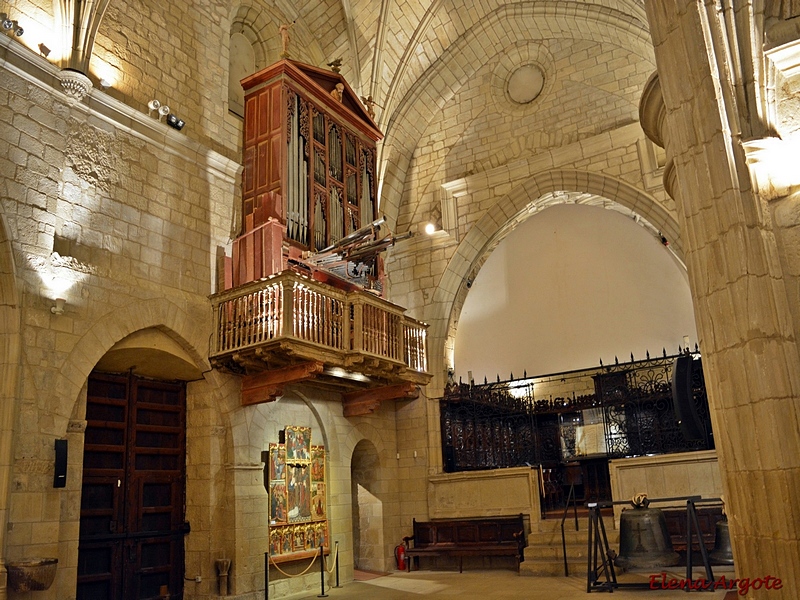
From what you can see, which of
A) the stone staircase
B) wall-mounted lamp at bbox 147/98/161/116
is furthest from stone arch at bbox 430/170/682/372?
wall-mounted lamp at bbox 147/98/161/116

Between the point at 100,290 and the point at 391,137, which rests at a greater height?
the point at 391,137

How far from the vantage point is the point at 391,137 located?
13.5 m

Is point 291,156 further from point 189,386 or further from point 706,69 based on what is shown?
point 706,69

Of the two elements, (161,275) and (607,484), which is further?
(607,484)

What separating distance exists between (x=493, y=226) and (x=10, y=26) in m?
8.56

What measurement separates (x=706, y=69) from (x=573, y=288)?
12461 millimetres

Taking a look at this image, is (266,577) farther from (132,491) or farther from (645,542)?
(645,542)

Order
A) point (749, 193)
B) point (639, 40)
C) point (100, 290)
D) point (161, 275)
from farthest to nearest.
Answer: point (639, 40) → point (161, 275) → point (100, 290) → point (749, 193)

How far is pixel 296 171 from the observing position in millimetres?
9750

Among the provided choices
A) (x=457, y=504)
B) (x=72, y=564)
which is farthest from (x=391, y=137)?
(x=72, y=564)


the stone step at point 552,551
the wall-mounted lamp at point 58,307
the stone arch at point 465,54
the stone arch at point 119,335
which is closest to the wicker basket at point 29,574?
the stone arch at point 119,335

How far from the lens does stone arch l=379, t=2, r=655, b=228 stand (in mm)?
12070

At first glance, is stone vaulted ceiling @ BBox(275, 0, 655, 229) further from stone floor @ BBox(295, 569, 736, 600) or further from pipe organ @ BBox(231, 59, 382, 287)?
stone floor @ BBox(295, 569, 736, 600)

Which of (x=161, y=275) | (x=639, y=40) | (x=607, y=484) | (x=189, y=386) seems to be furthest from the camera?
(x=607, y=484)
